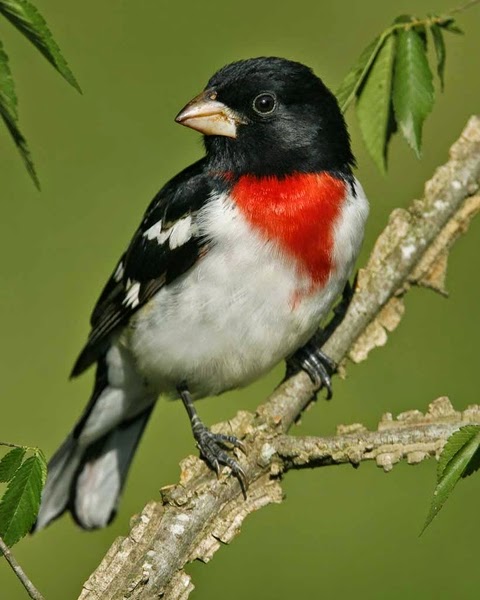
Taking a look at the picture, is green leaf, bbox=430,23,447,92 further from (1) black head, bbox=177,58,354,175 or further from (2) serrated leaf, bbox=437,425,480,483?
(2) serrated leaf, bbox=437,425,480,483

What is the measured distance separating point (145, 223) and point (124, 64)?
3.08m

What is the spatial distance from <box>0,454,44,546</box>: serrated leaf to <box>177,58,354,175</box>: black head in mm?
1638

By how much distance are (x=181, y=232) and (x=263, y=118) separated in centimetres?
48

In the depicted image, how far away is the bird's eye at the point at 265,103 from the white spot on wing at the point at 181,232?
0.43 meters

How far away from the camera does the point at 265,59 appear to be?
12.8 ft

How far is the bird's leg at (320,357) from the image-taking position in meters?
4.12

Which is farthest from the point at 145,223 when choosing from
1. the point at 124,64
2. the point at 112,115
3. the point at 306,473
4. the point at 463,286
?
the point at 124,64

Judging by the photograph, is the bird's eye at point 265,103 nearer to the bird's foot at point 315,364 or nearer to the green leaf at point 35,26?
the bird's foot at point 315,364

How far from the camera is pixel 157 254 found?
4059 millimetres

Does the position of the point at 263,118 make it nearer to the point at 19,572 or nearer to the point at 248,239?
the point at 248,239

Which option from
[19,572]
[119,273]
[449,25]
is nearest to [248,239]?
[119,273]

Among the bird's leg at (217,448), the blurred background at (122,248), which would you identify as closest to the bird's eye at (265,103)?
the bird's leg at (217,448)

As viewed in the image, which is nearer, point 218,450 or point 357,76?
point 357,76

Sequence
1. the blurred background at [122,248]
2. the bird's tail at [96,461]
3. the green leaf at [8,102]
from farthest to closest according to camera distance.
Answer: the blurred background at [122,248] → the bird's tail at [96,461] → the green leaf at [8,102]
